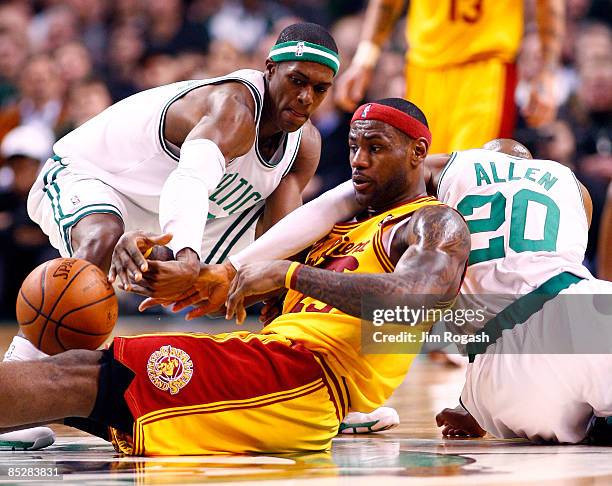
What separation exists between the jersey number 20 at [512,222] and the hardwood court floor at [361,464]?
72cm

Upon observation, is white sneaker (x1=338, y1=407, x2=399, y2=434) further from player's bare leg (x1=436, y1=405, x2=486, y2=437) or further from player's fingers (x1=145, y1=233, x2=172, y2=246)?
player's fingers (x1=145, y1=233, x2=172, y2=246)

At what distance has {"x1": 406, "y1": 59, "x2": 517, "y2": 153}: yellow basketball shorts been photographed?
6820 mm

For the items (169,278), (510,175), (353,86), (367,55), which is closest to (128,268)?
(169,278)

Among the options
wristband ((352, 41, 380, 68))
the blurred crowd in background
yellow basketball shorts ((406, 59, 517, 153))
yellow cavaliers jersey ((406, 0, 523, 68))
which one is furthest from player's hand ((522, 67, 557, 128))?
the blurred crowd in background

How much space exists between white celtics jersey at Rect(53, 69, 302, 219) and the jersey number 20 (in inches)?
45.5

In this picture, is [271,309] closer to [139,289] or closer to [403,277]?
[139,289]

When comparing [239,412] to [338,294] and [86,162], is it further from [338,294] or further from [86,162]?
[86,162]

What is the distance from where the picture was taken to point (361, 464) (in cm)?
324

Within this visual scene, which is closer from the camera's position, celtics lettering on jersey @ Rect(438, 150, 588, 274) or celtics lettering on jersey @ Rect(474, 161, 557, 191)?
celtics lettering on jersey @ Rect(438, 150, 588, 274)

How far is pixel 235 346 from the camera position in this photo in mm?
3494

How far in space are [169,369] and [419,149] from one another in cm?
122

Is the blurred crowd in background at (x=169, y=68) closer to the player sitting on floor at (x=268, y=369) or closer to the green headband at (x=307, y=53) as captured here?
the green headband at (x=307, y=53)

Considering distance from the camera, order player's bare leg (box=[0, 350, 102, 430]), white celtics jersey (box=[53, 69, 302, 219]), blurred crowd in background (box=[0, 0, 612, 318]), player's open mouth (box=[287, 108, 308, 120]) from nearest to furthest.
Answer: player's bare leg (box=[0, 350, 102, 430]), player's open mouth (box=[287, 108, 308, 120]), white celtics jersey (box=[53, 69, 302, 219]), blurred crowd in background (box=[0, 0, 612, 318])

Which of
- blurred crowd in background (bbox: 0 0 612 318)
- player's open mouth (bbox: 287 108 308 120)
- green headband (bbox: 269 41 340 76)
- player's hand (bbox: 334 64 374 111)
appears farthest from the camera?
blurred crowd in background (bbox: 0 0 612 318)
